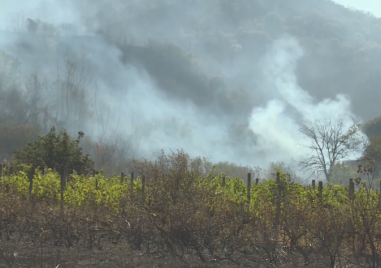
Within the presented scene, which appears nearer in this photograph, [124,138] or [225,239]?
[225,239]

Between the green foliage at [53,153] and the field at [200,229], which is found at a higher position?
the green foliage at [53,153]

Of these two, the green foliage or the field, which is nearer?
the field

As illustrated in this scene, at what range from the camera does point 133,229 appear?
345 inches

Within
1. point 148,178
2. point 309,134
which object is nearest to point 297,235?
point 148,178

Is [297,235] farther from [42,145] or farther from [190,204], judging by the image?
[42,145]

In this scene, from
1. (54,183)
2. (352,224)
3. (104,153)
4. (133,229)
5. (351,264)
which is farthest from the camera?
(104,153)

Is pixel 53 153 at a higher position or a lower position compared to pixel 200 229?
higher

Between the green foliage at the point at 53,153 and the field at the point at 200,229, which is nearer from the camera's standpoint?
the field at the point at 200,229

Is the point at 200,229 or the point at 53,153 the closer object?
the point at 200,229

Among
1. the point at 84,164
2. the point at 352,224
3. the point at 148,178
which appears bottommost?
the point at 352,224

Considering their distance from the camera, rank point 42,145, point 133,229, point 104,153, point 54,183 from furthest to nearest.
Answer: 1. point 104,153
2. point 42,145
3. point 54,183
4. point 133,229

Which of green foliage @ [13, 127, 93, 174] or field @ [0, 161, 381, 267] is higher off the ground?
green foliage @ [13, 127, 93, 174]

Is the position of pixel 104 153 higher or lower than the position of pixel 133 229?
higher

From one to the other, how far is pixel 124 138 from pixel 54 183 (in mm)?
65300
